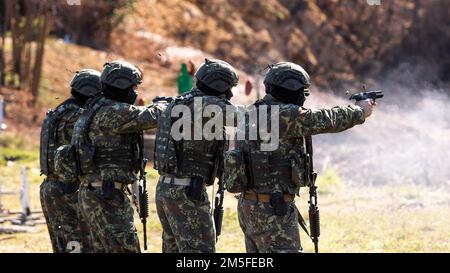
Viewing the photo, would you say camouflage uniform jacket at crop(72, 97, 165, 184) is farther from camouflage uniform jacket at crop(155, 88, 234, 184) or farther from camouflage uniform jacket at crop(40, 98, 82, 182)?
camouflage uniform jacket at crop(40, 98, 82, 182)

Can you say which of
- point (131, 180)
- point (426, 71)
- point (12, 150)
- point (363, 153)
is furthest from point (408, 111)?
point (131, 180)

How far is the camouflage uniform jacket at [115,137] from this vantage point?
8.45 meters

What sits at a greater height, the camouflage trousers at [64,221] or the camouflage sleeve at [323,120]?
the camouflage sleeve at [323,120]

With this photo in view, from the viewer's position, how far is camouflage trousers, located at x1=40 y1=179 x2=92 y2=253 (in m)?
9.72

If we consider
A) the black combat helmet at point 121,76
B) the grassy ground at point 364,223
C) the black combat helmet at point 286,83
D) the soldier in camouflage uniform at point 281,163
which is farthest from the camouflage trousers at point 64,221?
the black combat helmet at point 286,83

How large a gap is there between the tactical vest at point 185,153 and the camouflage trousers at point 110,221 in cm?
64

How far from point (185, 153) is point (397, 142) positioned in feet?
59.6

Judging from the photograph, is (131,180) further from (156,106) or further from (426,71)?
(426,71)

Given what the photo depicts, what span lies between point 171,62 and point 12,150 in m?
11.8

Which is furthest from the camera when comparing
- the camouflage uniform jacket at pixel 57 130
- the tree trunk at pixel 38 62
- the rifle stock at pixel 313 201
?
the tree trunk at pixel 38 62

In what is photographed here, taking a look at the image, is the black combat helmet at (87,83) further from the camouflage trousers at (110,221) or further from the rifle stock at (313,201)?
the rifle stock at (313,201)

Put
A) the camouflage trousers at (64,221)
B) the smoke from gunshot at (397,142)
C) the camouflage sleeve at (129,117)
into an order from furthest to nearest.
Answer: the smoke from gunshot at (397,142) → the camouflage trousers at (64,221) → the camouflage sleeve at (129,117)
